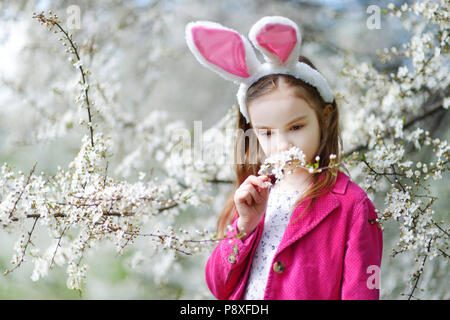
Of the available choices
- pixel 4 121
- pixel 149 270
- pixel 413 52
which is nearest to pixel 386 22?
pixel 413 52

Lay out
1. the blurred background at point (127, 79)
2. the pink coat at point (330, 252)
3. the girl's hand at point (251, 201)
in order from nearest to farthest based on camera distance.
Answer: the pink coat at point (330, 252) < the girl's hand at point (251, 201) < the blurred background at point (127, 79)

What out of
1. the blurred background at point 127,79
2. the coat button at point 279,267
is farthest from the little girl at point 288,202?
the blurred background at point 127,79

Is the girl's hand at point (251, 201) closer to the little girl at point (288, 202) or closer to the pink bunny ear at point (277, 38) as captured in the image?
the little girl at point (288, 202)

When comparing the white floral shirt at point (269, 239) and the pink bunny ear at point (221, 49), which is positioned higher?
the pink bunny ear at point (221, 49)

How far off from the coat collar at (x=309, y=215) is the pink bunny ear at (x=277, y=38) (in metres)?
0.32

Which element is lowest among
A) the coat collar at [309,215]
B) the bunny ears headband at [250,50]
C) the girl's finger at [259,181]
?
the coat collar at [309,215]

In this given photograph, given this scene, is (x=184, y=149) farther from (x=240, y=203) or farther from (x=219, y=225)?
(x=240, y=203)

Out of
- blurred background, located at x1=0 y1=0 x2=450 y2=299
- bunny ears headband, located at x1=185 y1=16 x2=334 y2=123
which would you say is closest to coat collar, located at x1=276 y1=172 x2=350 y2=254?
bunny ears headband, located at x1=185 y1=16 x2=334 y2=123

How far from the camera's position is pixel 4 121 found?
239 cm

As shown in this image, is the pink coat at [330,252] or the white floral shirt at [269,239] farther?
the white floral shirt at [269,239]

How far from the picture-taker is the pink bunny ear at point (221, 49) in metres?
1.01

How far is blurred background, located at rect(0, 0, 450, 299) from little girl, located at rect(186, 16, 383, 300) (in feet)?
2.34

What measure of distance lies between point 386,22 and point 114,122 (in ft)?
4.38

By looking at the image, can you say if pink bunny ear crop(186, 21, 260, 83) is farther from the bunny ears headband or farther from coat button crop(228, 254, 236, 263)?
coat button crop(228, 254, 236, 263)
